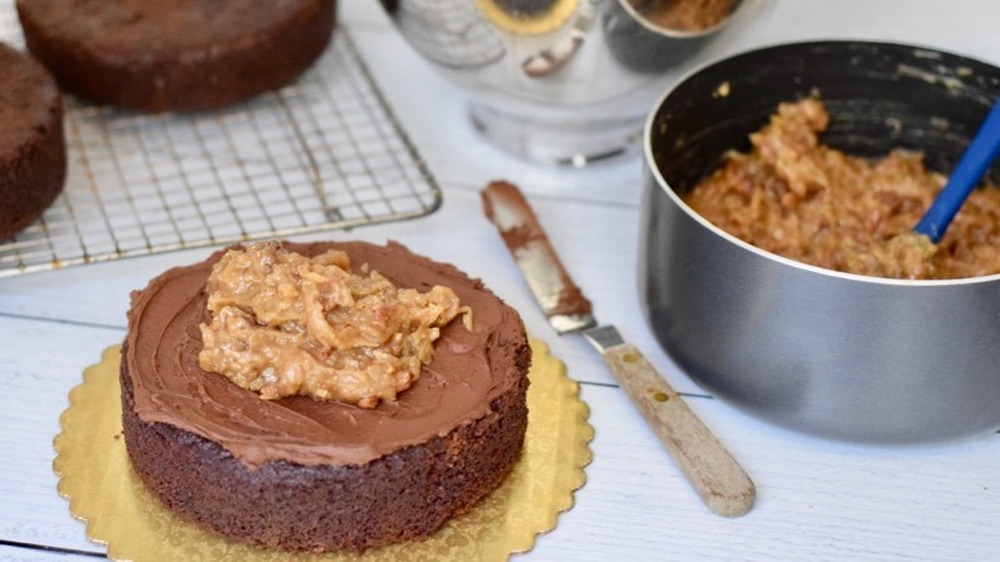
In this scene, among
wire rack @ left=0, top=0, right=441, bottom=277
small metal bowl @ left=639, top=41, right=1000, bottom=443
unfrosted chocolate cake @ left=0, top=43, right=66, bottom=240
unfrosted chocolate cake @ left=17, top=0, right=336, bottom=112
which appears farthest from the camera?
unfrosted chocolate cake @ left=17, top=0, right=336, bottom=112

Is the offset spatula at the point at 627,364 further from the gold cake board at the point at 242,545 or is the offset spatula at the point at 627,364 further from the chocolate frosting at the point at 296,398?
the chocolate frosting at the point at 296,398

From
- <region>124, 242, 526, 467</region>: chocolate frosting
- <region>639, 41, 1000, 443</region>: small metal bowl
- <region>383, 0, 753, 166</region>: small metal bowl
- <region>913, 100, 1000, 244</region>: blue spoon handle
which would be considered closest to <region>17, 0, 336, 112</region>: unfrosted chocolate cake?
<region>383, 0, 753, 166</region>: small metal bowl

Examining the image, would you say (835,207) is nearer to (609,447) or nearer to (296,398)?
(609,447)

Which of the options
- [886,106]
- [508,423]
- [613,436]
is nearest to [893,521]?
[613,436]

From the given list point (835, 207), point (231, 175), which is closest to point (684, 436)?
point (835, 207)

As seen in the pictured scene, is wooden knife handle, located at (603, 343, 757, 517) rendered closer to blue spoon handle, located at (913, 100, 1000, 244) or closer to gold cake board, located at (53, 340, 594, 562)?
gold cake board, located at (53, 340, 594, 562)
